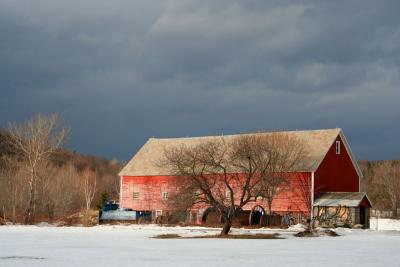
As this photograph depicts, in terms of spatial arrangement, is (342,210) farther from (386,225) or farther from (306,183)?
(386,225)

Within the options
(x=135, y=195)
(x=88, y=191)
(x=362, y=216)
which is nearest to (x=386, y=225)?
(x=362, y=216)

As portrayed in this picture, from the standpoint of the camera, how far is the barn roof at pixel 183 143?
5606 centimetres

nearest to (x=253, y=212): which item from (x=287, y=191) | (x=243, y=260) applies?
(x=287, y=191)

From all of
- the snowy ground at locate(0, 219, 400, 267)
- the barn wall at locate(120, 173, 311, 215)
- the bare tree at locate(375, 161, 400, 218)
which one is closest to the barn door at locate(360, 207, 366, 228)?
the barn wall at locate(120, 173, 311, 215)

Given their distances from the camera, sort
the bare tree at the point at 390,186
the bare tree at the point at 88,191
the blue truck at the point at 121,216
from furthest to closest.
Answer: the bare tree at the point at 390,186
the bare tree at the point at 88,191
the blue truck at the point at 121,216

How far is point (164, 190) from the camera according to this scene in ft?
206

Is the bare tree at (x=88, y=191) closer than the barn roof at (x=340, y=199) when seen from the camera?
No

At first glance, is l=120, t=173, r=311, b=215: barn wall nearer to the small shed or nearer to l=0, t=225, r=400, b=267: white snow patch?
the small shed

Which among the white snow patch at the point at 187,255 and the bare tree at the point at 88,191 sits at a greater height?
the bare tree at the point at 88,191

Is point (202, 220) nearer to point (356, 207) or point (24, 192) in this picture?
point (356, 207)

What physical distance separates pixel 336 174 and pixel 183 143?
54.6 ft

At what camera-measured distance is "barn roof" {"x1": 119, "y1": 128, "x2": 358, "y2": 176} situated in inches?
2207

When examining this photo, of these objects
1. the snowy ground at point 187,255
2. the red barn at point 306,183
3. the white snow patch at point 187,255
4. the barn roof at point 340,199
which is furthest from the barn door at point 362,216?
the white snow patch at point 187,255

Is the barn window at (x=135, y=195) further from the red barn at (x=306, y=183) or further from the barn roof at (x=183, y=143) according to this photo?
the barn roof at (x=183, y=143)
